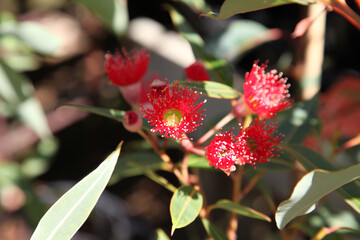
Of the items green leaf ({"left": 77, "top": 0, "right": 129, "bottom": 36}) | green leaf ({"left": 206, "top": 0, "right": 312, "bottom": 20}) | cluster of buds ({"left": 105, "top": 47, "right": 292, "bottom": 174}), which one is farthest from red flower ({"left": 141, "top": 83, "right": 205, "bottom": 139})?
green leaf ({"left": 77, "top": 0, "right": 129, "bottom": 36})

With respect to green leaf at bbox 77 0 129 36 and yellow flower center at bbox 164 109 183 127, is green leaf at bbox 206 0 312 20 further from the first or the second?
green leaf at bbox 77 0 129 36

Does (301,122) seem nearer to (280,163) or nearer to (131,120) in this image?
(280,163)

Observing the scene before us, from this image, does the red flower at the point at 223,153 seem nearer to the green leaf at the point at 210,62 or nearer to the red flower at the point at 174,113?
the red flower at the point at 174,113

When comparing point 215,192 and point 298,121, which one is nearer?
point 298,121

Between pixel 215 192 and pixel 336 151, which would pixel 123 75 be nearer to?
pixel 336 151

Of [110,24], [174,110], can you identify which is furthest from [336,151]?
[110,24]

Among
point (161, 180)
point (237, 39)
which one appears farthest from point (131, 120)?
point (237, 39)
